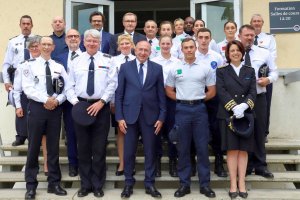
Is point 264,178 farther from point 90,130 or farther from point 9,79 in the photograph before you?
point 9,79

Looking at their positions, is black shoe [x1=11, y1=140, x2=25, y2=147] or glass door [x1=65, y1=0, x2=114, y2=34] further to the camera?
glass door [x1=65, y1=0, x2=114, y2=34]

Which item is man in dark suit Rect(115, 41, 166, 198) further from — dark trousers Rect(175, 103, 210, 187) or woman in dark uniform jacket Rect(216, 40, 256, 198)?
woman in dark uniform jacket Rect(216, 40, 256, 198)

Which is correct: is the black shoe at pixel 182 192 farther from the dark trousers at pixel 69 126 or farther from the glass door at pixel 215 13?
the glass door at pixel 215 13

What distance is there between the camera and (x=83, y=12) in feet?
23.7

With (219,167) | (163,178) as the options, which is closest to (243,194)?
(219,167)

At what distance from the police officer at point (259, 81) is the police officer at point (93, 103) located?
166 cm

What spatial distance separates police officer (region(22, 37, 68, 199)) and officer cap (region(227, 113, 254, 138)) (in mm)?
1916

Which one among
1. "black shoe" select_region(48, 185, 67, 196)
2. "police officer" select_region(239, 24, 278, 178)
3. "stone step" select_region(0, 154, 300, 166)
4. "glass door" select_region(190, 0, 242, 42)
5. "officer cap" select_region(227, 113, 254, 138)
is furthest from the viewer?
"glass door" select_region(190, 0, 242, 42)

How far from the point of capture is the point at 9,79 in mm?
5438

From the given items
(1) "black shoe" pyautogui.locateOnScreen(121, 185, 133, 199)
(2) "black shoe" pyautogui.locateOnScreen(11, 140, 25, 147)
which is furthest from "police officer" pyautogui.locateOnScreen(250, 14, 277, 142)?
(2) "black shoe" pyautogui.locateOnScreen(11, 140, 25, 147)

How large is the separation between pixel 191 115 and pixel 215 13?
3.62 metres

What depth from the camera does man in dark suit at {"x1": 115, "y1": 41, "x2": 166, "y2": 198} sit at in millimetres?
4156

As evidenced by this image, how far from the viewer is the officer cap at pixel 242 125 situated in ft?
13.2

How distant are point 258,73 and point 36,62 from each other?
2624 mm
